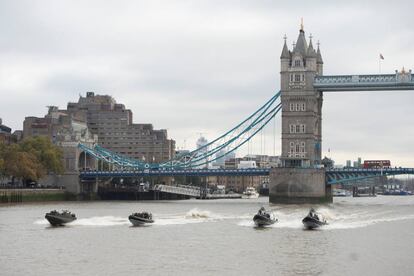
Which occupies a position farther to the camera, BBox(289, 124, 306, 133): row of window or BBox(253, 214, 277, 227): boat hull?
BBox(289, 124, 306, 133): row of window

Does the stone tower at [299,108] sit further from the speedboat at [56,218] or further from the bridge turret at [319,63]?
the speedboat at [56,218]

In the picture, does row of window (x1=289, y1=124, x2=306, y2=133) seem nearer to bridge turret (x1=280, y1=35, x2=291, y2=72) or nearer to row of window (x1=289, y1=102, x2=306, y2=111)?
row of window (x1=289, y1=102, x2=306, y2=111)

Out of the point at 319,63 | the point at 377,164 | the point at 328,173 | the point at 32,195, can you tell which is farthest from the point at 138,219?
the point at 319,63

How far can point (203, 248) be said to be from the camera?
2173 inches

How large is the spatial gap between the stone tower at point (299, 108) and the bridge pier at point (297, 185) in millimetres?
4244

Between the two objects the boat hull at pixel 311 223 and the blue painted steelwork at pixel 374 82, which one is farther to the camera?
the blue painted steelwork at pixel 374 82

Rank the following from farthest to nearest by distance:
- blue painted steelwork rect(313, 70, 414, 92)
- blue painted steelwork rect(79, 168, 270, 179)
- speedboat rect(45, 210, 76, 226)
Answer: blue painted steelwork rect(79, 168, 270, 179) < blue painted steelwork rect(313, 70, 414, 92) < speedboat rect(45, 210, 76, 226)

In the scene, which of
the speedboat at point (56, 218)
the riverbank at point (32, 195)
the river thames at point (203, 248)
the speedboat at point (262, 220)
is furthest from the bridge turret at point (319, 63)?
the speedboat at point (56, 218)

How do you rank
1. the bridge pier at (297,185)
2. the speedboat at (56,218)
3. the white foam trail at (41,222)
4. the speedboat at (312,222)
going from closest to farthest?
the speedboat at (312,222), the speedboat at (56,218), the white foam trail at (41,222), the bridge pier at (297,185)

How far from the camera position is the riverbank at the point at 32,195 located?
117562 millimetres

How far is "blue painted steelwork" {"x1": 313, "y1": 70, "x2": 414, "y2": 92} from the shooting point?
420 ft

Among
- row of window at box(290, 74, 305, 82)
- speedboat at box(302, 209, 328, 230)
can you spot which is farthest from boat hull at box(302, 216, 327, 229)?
row of window at box(290, 74, 305, 82)

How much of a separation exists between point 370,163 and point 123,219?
214 ft

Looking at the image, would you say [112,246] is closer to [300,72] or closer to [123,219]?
[123,219]
